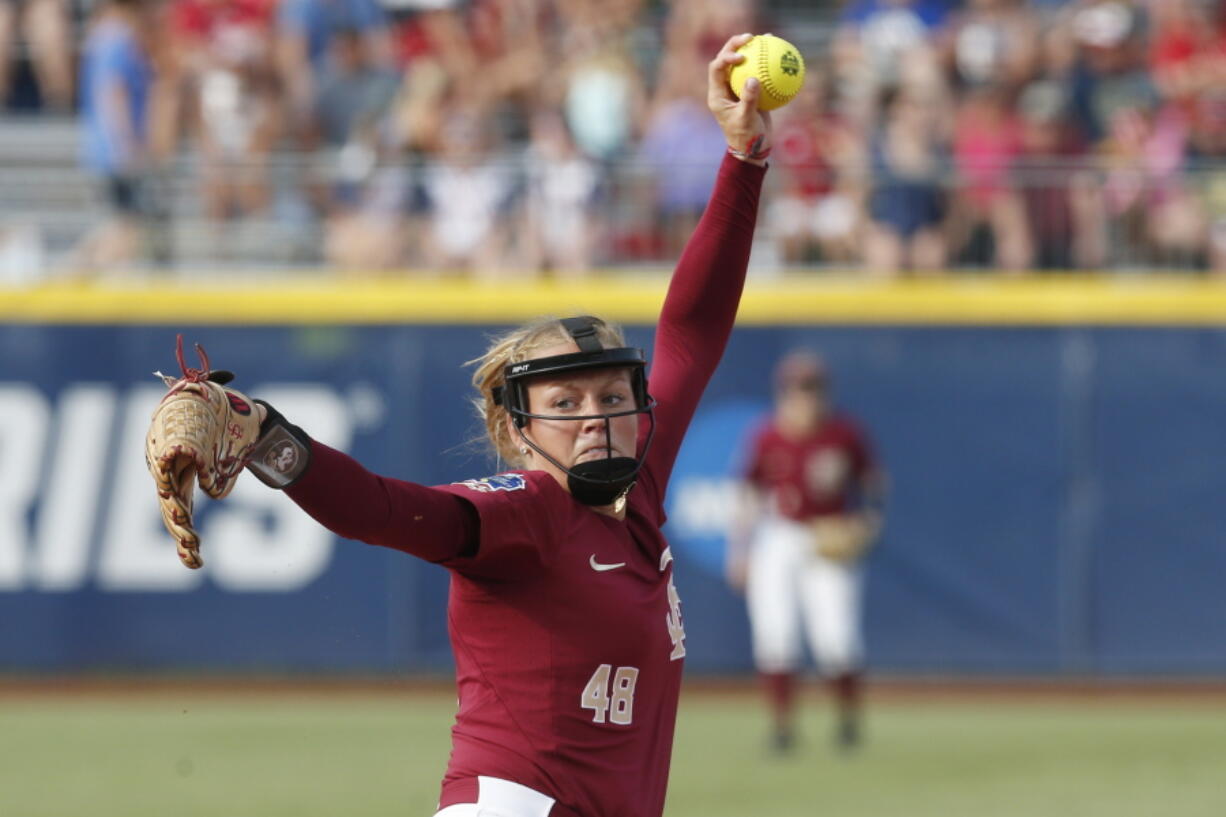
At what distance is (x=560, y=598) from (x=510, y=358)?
0.55 metres

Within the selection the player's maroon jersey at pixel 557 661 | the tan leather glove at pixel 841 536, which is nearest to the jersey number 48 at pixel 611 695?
the player's maroon jersey at pixel 557 661

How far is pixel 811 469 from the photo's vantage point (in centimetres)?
1123

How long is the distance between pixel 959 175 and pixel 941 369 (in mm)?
1427

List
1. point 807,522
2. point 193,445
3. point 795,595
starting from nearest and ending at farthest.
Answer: point 193,445 < point 807,522 < point 795,595

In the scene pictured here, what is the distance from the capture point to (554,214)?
13.2 meters

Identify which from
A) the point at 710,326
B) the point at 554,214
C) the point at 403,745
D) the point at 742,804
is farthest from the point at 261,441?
the point at 554,214

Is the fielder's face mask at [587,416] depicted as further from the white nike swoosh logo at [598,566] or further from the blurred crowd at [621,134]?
the blurred crowd at [621,134]

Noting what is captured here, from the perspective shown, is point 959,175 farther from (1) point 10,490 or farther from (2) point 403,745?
(1) point 10,490

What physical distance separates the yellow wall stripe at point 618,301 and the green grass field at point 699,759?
2.72 meters

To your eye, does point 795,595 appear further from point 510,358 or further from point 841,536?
point 510,358

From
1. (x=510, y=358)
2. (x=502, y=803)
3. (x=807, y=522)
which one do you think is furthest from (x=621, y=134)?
(x=502, y=803)

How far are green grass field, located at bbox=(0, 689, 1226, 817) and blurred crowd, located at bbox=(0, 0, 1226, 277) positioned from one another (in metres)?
3.23

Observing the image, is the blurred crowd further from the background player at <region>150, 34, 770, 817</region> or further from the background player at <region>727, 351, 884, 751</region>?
the background player at <region>150, 34, 770, 817</region>

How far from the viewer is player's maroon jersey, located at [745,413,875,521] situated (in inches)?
441
